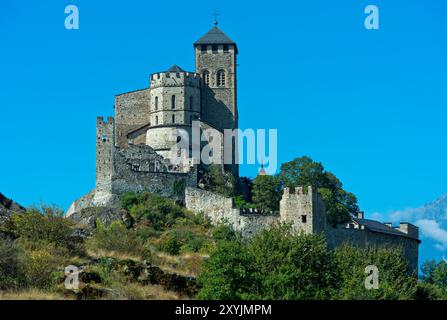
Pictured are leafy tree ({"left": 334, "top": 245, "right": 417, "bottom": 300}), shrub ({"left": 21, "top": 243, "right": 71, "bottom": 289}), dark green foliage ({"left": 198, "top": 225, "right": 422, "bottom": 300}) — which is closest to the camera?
shrub ({"left": 21, "top": 243, "right": 71, "bottom": 289})

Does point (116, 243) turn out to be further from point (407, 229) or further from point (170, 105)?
point (407, 229)

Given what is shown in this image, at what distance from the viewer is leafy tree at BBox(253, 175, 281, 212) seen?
239 ft

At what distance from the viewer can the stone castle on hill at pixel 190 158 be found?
221ft

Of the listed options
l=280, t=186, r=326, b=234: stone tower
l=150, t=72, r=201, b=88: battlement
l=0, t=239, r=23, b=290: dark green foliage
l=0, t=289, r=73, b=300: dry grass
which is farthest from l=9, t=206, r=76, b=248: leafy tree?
l=150, t=72, r=201, b=88: battlement

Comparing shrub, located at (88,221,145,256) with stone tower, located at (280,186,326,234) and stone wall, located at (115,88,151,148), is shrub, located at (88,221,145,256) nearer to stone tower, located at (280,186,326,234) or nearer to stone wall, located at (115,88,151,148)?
stone tower, located at (280,186,326,234)

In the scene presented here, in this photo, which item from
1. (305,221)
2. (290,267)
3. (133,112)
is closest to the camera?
(290,267)

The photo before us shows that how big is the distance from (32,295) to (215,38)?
49.6 metres

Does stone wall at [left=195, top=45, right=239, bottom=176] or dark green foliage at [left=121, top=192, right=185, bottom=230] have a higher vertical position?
stone wall at [left=195, top=45, right=239, bottom=176]

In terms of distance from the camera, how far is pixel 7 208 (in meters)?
55.9

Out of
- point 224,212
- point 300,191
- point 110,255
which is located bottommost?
point 110,255

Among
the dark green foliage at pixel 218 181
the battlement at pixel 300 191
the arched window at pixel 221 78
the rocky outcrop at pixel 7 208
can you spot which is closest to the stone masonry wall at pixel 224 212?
the battlement at pixel 300 191

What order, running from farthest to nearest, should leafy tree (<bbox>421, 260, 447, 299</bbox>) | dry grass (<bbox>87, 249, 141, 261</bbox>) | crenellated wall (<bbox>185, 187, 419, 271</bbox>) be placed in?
leafy tree (<bbox>421, 260, 447, 299</bbox>) < crenellated wall (<bbox>185, 187, 419, 271</bbox>) < dry grass (<bbox>87, 249, 141, 261</bbox>)

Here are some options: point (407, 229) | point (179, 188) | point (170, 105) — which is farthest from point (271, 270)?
point (170, 105)

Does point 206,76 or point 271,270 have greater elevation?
point 206,76
